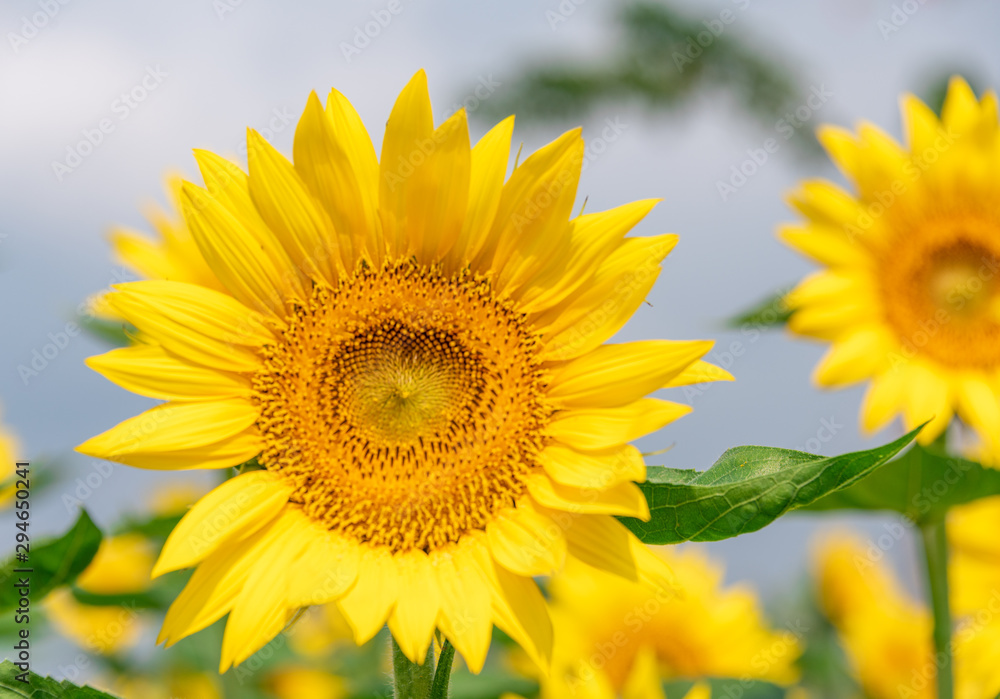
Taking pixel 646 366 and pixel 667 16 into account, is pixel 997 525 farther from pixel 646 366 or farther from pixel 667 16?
pixel 667 16

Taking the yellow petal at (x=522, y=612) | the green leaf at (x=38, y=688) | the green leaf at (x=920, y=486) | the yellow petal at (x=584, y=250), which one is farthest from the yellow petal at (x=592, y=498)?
the green leaf at (x=920, y=486)

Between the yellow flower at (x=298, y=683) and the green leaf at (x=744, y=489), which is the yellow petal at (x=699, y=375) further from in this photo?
the yellow flower at (x=298, y=683)

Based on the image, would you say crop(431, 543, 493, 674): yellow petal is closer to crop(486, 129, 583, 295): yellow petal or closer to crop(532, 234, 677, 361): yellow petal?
crop(532, 234, 677, 361): yellow petal

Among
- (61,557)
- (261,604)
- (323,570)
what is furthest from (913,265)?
(61,557)

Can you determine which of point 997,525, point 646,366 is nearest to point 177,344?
point 646,366

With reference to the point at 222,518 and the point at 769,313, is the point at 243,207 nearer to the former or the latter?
the point at 222,518
